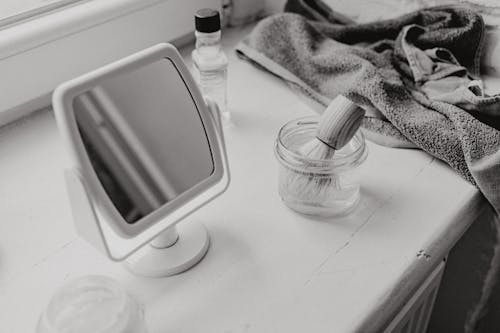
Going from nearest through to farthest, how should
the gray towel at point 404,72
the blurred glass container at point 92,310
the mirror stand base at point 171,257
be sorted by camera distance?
the blurred glass container at point 92,310 < the mirror stand base at point 171,257 < the gray towel at point 404,72

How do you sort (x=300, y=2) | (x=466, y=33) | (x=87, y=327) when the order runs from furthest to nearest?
(x=300, y=2)
(x=466, y=33)
(x=87, y=327)

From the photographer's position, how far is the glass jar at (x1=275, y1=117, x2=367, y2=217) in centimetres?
58

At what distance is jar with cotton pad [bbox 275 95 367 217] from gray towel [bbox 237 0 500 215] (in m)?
0.11

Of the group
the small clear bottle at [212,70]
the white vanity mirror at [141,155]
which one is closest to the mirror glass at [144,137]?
the white vanity mirror at [141,155]

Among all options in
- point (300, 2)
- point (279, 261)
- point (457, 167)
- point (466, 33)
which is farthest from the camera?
point (300, 2)

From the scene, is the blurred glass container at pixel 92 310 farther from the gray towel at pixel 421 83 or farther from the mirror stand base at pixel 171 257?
the gray towel at pixel 421 83

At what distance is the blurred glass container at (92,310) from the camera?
0.42m

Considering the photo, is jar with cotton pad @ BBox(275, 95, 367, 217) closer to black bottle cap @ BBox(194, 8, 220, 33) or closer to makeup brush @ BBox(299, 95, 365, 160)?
makeup brush @ BBox(299, 95, 365, 160)

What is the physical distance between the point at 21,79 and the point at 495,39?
2.24ft

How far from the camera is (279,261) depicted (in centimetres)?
54

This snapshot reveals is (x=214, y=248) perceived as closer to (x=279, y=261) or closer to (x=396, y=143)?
(x=279, y=261)

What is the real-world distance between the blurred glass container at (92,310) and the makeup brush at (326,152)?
0.22m

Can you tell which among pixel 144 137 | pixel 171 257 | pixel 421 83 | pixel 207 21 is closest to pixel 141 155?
pixel 144 137

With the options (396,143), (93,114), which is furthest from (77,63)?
(396,143)
